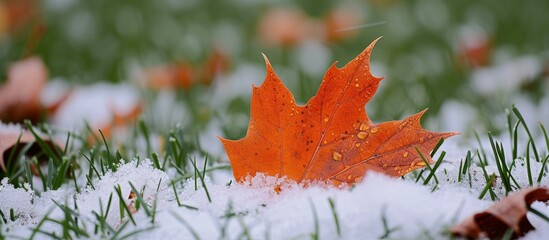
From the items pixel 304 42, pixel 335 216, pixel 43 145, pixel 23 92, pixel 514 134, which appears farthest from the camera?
pixel 304 42

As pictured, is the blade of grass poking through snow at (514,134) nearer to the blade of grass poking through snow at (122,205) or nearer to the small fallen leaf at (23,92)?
the blade of grass poking through snow at (122,205)

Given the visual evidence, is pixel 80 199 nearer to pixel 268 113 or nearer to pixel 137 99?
pixel 268 113

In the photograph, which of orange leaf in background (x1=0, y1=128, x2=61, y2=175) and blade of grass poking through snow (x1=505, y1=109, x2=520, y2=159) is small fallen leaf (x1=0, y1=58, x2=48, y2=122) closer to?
orange leaf in background (x1=0, y1=128, x2=61, y2=175)

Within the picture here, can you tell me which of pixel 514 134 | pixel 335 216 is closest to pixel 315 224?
pixel 335 216

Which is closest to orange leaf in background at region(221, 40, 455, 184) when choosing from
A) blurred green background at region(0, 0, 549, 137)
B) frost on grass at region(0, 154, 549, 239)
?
frost on grass at region(0, 154, 549, 239)

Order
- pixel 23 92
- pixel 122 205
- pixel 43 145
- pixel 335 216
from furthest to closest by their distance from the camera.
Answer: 1. pixel 23 92
2. pixel 43 145
3. pixel 122 205
4. pixel 335 216

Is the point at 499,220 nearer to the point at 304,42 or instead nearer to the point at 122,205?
the point at 122,205
